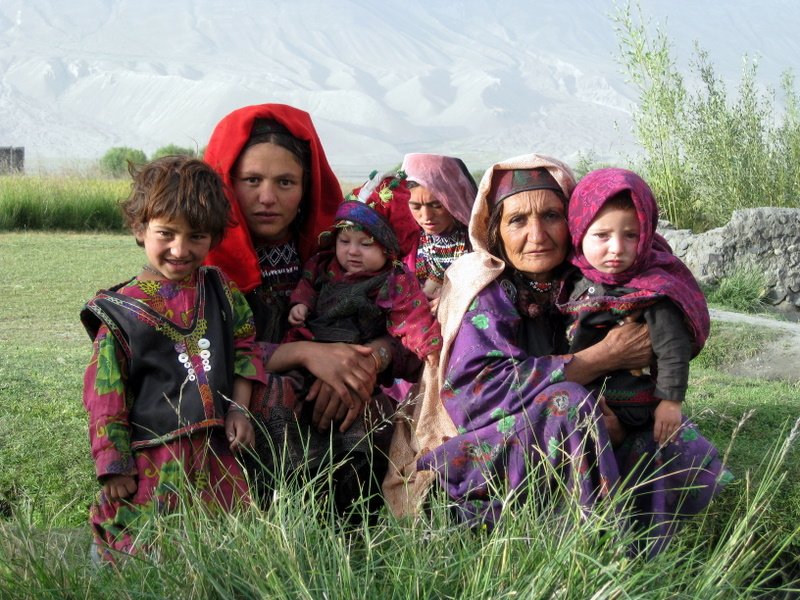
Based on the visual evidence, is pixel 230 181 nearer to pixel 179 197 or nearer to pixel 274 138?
pixel 274 138

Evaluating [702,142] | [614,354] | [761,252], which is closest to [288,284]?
[614,354]

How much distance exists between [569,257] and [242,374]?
1.25m

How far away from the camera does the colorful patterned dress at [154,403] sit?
314 centimetres

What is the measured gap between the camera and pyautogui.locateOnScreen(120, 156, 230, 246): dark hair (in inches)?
128

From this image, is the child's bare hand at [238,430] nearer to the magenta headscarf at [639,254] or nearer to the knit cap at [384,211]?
the knit cap at [384,211]

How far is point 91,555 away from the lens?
307cm

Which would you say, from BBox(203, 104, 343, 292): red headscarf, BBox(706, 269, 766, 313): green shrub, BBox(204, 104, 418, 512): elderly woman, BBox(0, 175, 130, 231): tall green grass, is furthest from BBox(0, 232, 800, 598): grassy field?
BBox(0, 175, 130, 231): tall green grass

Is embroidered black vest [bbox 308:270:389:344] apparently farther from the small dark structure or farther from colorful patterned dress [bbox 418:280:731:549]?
the small dark structure

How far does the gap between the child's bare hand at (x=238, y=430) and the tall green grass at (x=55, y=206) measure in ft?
47.1

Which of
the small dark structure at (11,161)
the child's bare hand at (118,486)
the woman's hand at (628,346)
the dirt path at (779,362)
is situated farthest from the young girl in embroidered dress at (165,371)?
the small dark structure at (11,161)

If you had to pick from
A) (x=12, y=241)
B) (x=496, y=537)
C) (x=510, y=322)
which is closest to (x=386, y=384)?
(x=510, y=322)

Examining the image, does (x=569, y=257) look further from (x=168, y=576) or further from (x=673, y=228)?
(x=673, y=228)

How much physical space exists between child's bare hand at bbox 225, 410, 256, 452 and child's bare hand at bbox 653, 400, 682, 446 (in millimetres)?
1380

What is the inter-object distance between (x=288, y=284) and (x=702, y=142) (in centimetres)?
995
